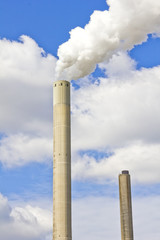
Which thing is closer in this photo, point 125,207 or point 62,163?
point 62,163

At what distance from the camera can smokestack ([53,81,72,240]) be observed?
4054 centimetres

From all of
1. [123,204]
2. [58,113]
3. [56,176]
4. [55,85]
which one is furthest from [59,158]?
[123,204]

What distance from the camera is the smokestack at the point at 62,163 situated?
40.5 metres

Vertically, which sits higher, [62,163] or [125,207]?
[62,163]

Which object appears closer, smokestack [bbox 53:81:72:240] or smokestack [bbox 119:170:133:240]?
smokestack [bbox 53:81:72:240]

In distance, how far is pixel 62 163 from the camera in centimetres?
4212

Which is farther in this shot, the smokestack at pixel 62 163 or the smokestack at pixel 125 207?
the smokestack at pixel 125 207

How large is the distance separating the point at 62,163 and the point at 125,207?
1542 centimetres

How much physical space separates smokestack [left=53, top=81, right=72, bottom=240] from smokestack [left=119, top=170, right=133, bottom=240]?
46.9ft

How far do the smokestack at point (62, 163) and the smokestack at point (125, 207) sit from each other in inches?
563

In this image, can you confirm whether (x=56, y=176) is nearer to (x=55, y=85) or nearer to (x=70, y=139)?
(x=70, y=139)

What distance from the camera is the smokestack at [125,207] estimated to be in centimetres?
5325

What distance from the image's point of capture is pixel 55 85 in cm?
4434

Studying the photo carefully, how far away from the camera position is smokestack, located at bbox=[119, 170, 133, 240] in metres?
53.2
